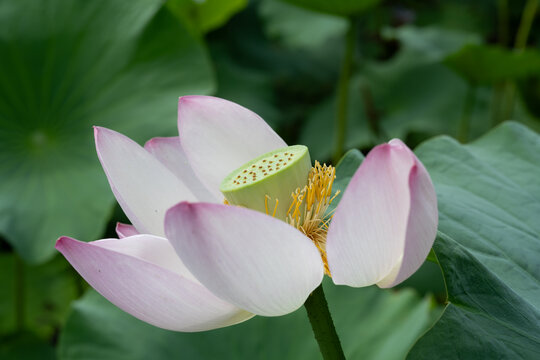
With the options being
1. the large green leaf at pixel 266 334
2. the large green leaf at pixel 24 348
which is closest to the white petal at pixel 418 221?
the large green leaf at pixel 266 334

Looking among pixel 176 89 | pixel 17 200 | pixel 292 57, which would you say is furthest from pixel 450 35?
pixel 17 200

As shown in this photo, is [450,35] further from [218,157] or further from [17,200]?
[218,157]

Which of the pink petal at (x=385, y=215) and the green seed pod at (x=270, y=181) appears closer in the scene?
the pink petal at (x=385, y=215)

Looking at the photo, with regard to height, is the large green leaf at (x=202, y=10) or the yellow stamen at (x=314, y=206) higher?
the yellow stamen at (x=314, y=206)

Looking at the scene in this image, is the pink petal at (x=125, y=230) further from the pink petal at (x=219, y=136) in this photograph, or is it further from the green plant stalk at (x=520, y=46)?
the green plant stalk at (x=520, y=46)

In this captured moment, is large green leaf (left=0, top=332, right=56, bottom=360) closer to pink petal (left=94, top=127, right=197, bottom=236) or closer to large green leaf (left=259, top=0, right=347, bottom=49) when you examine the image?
pink petal (left=94, top=127, right=197, bottom=236)

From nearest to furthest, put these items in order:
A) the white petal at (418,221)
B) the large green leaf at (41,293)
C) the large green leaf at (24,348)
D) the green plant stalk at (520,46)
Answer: the white petal at (418,221) → the large green leaf at (24,348) → the large green leaf at (41,293) → the green plant stalk at (520,46)

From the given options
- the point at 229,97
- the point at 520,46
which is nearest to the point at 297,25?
the point at 229,97
